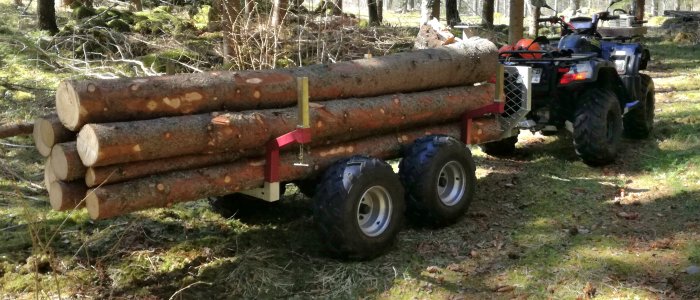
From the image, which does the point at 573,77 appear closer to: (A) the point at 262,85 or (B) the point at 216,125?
(A) the point at 262,85

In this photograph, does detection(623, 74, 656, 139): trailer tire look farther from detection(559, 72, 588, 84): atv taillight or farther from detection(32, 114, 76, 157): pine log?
detection(32, 114, 76, 157): pine log

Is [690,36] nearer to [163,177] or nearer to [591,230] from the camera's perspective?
[591,230]

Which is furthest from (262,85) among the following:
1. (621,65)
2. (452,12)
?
(452,12)

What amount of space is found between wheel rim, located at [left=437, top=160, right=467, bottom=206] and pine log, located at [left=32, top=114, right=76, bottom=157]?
3.38 meters

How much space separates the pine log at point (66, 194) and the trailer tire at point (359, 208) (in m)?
1.76

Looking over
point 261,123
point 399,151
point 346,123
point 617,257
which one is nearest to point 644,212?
point 617,257

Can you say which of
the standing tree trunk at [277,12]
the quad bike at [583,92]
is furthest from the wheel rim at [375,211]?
the standing tree trunk at [277,12]

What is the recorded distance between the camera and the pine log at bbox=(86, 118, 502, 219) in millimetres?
4453

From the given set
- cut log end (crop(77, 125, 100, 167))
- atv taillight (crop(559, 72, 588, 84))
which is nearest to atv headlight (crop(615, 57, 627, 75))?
atv taillight (crop(559, 72, 588, 84))

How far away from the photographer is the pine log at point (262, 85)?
14.5 ft

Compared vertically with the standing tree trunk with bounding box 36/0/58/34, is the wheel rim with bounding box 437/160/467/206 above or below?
below

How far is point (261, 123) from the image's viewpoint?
17.1 feet

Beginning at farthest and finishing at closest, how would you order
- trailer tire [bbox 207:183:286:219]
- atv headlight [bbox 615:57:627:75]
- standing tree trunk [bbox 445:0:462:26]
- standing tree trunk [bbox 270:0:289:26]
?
standing tree trunk [bbox 445:0:462:26] < standing tree trunk [bbox 270:0:289:26] < atv headlight [bbox 615:57:627:75] < trailer tire [bbox 207:183:286:219]

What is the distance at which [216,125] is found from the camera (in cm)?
493
